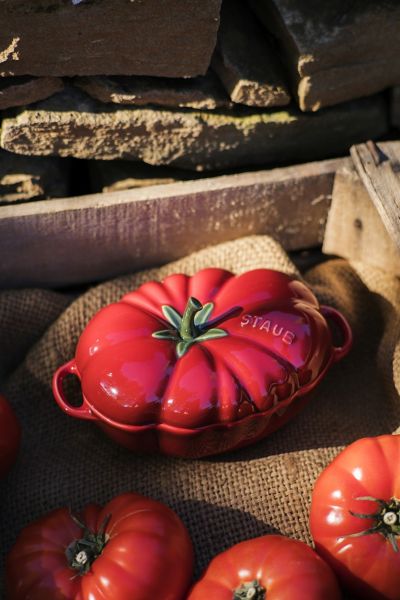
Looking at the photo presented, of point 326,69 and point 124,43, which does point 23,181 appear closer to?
point 124,43

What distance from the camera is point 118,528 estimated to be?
1.61 meters

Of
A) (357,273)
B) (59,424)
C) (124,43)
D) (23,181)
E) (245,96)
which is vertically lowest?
(59,424)

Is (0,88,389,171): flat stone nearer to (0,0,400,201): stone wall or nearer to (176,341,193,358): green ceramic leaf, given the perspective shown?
(0,0,400,201): stone wall

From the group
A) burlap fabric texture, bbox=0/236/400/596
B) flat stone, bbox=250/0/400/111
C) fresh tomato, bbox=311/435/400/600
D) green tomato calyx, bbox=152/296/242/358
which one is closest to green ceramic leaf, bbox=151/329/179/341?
green tomato calyx, bbox=152/296/242/358

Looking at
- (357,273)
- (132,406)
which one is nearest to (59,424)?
(132,406)

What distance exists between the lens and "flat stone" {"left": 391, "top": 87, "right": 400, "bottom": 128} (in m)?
2.27

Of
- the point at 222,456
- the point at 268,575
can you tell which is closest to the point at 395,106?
the point at 222,456

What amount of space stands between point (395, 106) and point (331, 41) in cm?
36

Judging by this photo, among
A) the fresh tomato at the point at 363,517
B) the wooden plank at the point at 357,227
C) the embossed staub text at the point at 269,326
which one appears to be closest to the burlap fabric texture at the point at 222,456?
the wooden plank at the point at 357,227

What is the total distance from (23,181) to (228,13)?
72cm

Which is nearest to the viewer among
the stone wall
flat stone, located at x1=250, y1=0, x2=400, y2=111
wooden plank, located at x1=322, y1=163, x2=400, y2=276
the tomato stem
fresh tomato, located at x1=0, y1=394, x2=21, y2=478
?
the tomato stem

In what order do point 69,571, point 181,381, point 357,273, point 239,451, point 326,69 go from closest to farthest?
point 69,571, point 181,381, point 239,451, point 326,69, point 357,273

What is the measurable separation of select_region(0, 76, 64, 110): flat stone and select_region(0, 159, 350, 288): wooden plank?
0.27 metres

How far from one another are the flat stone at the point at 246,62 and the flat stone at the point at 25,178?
0.55 metres
